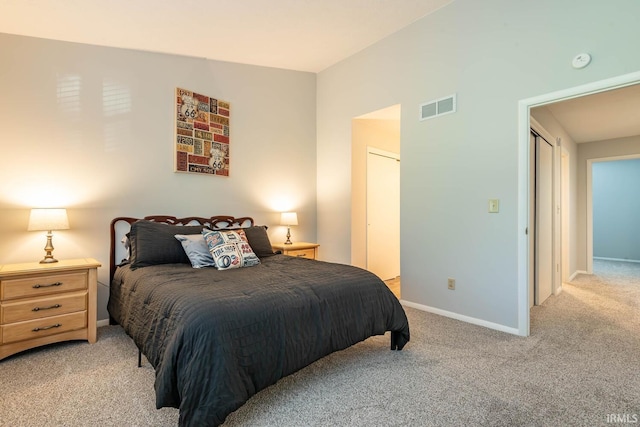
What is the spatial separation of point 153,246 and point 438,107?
3.10 meters

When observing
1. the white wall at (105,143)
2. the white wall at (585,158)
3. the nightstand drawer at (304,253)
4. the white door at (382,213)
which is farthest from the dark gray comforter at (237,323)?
the white wall at (585,158)

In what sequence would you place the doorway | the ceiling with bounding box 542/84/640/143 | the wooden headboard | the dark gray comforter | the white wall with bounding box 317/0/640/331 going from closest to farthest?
the dark gray comforter, the white wall with bounding box 317/0/640/331, the wooden headboard, the ceiling with bounding box 542/84/640/143, the doorway

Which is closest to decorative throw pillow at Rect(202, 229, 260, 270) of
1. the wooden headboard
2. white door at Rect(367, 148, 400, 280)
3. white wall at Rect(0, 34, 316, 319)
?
the wooden headboard

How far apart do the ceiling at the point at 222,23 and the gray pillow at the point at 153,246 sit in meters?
1.81

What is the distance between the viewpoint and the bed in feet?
4.85

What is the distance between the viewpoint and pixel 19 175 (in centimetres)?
274

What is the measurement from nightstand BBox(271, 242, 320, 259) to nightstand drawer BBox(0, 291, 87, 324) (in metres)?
2.03

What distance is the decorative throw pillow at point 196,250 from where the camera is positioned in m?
2.76

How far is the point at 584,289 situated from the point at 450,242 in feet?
8.90

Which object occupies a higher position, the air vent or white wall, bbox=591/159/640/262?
the air vent

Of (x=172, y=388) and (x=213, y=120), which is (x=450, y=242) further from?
(x=213, y=120)

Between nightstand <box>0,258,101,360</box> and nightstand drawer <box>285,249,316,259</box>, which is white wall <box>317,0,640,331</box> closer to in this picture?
nightstand drawer <box>285,249,316,259</box>

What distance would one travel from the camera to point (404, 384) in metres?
1.97

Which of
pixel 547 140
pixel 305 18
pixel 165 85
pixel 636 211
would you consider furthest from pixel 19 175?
pixel 636 211
